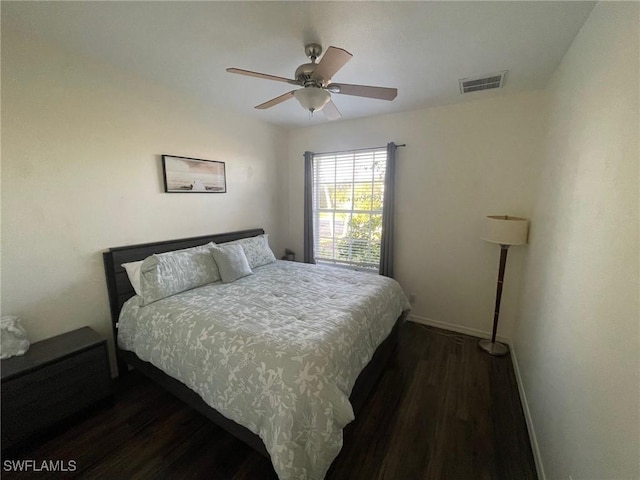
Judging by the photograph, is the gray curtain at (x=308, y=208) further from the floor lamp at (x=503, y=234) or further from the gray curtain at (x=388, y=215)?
the floor lamp at (x=503, y=234)

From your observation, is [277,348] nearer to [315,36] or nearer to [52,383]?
[52,383]

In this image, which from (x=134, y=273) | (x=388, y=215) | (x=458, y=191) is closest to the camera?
(x=134, y=273)

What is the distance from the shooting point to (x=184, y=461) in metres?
1.56

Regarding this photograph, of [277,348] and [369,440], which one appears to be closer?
[277,348]

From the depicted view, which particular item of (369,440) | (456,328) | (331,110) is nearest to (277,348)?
(369,440)

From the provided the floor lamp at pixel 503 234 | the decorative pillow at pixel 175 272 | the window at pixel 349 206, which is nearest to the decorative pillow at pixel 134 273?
the decorative pillow at pixel 175 272

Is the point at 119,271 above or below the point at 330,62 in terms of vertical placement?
below

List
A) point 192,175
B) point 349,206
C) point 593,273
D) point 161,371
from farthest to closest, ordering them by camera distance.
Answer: point 349,206, point 192,175, point 161,371, point 593,273

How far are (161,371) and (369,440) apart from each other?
1.60 metres

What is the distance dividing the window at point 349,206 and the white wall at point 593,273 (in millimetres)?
1896

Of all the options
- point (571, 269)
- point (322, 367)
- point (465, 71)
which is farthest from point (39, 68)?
point (571, 269)

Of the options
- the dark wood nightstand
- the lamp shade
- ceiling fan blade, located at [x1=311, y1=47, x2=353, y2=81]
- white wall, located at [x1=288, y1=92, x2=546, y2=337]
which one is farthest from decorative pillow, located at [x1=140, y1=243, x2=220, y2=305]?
the lamp shade

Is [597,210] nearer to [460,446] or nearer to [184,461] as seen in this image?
[460,446]

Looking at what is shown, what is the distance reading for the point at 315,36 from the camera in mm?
1687
